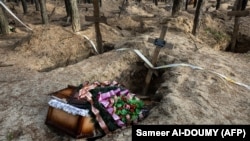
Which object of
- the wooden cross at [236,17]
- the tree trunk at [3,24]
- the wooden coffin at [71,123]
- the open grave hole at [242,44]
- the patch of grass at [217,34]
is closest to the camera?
the wooden coffin at [71,123]

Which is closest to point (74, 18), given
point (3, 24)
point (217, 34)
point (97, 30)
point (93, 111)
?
point (97, 30)

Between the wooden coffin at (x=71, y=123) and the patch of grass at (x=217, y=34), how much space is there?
8.32 meters

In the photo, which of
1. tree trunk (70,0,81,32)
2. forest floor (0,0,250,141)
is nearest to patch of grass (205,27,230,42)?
forest floor (0,0,250,141)

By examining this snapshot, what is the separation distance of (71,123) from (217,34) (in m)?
8.90

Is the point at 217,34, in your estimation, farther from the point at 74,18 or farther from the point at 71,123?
the point at 71,123

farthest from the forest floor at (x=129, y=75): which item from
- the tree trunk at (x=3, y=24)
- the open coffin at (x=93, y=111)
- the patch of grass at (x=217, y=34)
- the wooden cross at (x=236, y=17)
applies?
the wooden cross at (x=236, y=17)

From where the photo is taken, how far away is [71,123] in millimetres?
4934

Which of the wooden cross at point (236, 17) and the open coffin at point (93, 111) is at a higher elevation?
the wooden cross at point (236, 17)

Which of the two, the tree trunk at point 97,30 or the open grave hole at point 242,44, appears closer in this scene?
the tree trunk at point 97,30

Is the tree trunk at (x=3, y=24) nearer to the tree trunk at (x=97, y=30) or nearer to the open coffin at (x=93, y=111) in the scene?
the tree trunk at (x=97, y=30)

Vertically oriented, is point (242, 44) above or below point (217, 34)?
below

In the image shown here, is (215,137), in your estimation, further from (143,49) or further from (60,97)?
(143,49)

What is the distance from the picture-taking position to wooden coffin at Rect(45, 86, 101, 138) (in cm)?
483

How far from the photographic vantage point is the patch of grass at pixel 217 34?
464 inches
